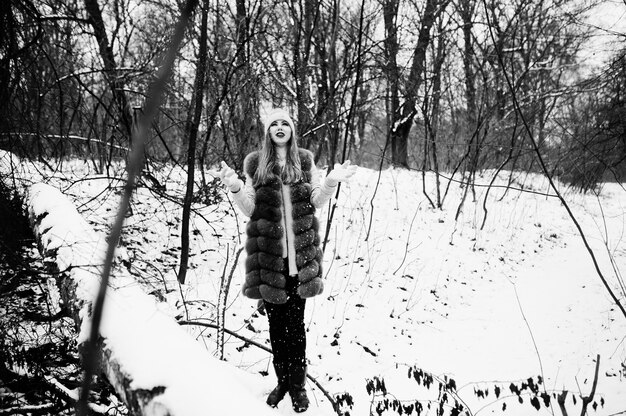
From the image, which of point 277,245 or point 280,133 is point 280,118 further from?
point 277,245

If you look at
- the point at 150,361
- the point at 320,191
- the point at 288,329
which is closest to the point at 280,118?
the point at 320,191

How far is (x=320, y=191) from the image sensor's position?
2623 millimetres

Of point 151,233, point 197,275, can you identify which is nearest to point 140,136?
point 197,275

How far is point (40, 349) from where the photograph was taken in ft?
6.73

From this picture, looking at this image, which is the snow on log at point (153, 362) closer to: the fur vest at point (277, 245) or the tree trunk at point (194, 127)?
the fur vest at point (277, 245)

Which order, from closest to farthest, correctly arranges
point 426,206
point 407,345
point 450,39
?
point 407,345 < point 450,39 < point 426,206

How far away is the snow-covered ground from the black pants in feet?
1.34

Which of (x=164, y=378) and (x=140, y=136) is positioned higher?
(x=140, y=136)

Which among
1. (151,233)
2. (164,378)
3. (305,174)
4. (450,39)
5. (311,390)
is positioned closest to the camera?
(164,378)

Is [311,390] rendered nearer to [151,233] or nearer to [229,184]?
[229,184]

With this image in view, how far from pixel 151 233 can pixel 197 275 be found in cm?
111

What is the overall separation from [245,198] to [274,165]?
32 centimetres

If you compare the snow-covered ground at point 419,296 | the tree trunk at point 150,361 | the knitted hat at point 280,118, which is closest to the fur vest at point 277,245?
the knitted hat at point 280,118

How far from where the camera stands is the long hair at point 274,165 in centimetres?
262
